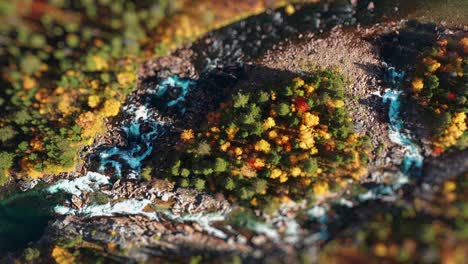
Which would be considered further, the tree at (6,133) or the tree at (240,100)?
the tree at (240,100)

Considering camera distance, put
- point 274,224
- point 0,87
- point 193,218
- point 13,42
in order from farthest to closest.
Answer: point 193,218 → point 274,224 → point 0,87 → point 13,42

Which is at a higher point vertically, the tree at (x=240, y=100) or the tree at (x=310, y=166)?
the tree at (x=240, y=100)

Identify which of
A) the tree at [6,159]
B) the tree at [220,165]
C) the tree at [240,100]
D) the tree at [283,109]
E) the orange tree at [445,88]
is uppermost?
the orange tree at [445,88]

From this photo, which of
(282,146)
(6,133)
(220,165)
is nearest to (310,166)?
(282,146)

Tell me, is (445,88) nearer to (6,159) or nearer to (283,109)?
(283,109)

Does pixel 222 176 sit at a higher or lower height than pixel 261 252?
higher

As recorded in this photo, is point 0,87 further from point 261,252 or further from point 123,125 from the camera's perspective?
point 261,252

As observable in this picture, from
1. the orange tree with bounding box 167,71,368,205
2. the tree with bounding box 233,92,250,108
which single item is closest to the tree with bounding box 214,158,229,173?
the orange tree with bounding box 167,71,368,205

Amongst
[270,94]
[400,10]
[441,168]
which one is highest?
[400,10]

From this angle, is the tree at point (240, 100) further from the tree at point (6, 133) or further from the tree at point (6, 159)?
the tree at point (6, 159)

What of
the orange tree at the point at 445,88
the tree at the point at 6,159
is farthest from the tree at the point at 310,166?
the tree at the point at 6,159

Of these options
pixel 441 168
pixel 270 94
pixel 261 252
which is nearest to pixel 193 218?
pixel 261 252
